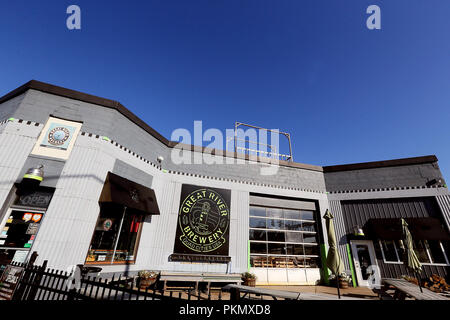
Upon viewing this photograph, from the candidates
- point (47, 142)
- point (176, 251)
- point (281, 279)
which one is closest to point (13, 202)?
point (47, 142)

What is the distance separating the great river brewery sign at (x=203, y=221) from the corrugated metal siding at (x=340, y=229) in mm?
7284

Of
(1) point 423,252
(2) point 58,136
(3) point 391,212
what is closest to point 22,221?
(2) point 58,136

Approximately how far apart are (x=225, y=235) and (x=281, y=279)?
4.14 meters

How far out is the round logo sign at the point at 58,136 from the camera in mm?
8258

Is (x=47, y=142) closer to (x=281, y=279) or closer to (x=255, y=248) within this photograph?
(x=255, y=248)

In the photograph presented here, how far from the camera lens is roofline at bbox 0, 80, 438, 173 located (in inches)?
349

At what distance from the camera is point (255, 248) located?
38.7 feet

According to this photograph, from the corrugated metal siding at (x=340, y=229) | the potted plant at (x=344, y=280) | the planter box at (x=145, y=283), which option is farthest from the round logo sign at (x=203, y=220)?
the corrugated metal siding at (x=340, y=229)

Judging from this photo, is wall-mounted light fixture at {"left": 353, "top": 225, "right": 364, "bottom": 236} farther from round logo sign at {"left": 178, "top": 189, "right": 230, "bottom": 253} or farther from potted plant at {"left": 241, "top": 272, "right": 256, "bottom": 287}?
round logo sign at {"left": 178, "top": 189, "right": 230, "bottom": 253}

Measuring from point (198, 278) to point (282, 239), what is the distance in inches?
228

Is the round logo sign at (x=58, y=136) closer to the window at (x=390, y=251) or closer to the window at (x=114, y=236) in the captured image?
the window at (x=114, y=236)

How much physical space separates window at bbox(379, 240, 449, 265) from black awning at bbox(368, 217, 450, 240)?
0.55 metres

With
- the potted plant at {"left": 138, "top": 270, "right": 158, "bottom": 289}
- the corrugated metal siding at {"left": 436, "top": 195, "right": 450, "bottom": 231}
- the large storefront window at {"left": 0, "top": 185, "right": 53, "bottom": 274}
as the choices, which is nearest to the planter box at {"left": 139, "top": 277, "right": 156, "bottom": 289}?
the potted plant at {"left": 138, "top": 270, "right": 158, "bottom": 289}
